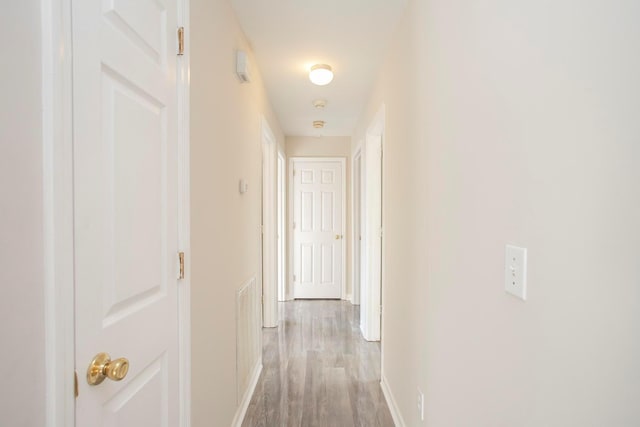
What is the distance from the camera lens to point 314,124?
4.27 m

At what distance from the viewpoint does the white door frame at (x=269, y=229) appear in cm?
360

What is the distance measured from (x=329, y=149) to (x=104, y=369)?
4508 mm

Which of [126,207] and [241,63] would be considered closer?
[126,207]

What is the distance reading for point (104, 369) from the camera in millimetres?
745

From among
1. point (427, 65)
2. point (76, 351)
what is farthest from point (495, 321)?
point (427, 65)

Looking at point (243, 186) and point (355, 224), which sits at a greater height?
point (243, 186)

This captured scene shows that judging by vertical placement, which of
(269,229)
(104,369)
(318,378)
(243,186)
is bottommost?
(318,378)

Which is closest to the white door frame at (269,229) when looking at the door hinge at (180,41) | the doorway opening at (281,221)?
the doorway opening at (281,221)

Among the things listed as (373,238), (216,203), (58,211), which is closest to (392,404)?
(373,238)

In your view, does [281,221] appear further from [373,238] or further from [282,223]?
[373,238]

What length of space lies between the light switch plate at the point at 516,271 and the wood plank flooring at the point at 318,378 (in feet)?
5.45

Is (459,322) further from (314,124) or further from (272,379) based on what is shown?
(314,124)

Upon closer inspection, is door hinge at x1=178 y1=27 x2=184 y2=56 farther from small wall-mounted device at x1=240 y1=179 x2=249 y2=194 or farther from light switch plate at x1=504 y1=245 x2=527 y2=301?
light switch plate at x1=504 y1=245 x2=527 y2=301

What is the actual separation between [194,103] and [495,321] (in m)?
1.29
